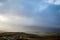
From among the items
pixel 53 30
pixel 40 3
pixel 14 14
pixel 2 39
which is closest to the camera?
pixel 40 3

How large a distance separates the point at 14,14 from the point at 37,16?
25 cm

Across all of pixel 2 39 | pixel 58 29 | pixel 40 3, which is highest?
pixel 40 3

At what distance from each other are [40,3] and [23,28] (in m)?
0.44

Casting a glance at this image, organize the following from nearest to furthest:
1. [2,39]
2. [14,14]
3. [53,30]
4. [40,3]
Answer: [40,3]
[14,14]
[53,30]
[2,39]

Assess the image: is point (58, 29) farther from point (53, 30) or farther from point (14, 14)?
point (14, 14)

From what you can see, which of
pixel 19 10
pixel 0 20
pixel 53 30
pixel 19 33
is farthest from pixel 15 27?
pixel 53 30

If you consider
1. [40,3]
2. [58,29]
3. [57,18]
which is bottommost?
[58,29]

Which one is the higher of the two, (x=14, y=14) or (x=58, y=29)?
(x=14, y=14)

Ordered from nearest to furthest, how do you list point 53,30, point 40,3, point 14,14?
point 40,3, point 14,14, point 53,30

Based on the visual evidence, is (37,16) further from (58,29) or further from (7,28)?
(7,28)

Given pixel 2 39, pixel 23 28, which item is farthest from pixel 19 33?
pixel 2 39

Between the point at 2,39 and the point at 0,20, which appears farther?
the point at 2,39

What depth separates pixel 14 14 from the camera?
3.48 feet

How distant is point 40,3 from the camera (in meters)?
0.93
